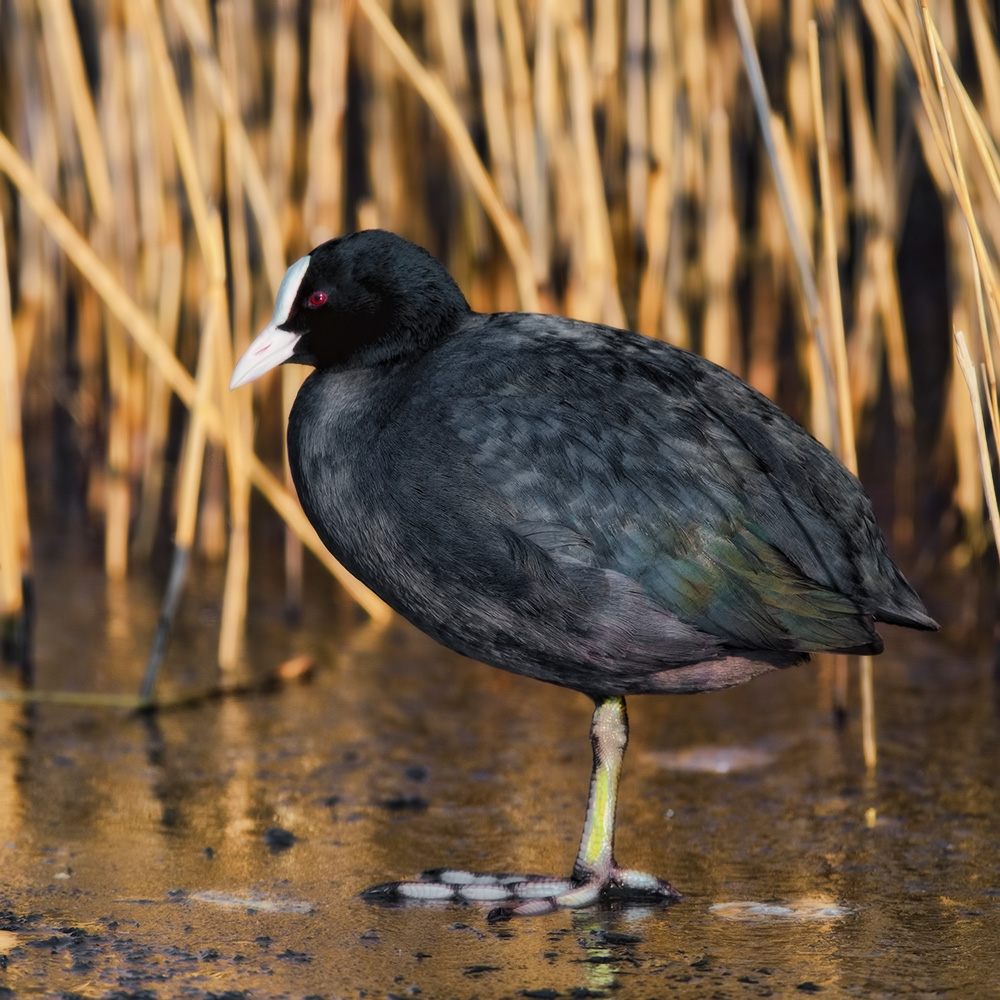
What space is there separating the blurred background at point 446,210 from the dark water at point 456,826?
37 cm

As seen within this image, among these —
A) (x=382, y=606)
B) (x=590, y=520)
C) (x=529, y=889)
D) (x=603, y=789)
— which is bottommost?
(x=529, y=889)

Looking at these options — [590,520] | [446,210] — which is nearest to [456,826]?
[590,520]

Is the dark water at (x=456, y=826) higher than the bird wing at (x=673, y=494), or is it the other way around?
the bird wing at (x=673, y=494)

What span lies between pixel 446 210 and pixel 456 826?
318 cm

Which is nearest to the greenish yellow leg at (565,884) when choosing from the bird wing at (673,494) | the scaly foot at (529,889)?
the scaly foot at (529,889)

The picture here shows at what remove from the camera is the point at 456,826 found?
3.04 metres

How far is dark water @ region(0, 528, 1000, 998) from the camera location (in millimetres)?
2307

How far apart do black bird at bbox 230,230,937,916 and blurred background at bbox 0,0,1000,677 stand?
2.15 feet

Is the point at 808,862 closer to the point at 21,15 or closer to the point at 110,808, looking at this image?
the point at 110,808

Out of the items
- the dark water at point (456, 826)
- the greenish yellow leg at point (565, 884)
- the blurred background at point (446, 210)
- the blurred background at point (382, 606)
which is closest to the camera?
the dark water at point (456, 826)

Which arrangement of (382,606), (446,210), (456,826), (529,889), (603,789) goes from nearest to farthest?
(529,889), (603,789), (456,826), (382,606), (446,210)

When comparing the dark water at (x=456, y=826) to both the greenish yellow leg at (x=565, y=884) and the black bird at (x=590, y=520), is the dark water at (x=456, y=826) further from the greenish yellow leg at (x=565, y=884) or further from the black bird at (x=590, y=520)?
the black bird at (x=590, y=520)

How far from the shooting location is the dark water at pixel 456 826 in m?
2.31

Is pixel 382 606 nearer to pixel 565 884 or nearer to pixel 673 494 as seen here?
pixel 565 884
